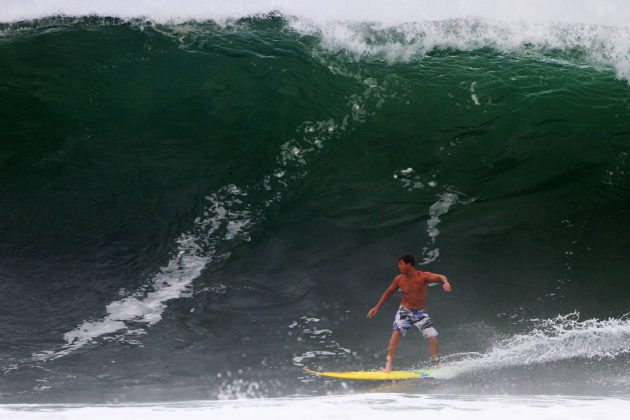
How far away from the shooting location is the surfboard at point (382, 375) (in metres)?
5.97

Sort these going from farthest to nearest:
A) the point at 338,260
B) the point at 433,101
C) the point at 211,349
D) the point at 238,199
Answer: the point at 433,101
the point at 238,199
the point at 338,260
the point at 211,349

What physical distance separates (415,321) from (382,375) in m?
0.54

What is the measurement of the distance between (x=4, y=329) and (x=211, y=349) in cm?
207

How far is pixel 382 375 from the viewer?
Result: 6004 millimetres

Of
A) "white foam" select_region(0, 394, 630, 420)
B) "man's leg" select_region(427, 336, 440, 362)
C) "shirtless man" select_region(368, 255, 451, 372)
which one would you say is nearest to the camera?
"white foam" select_region(0, 394, 630, 420)

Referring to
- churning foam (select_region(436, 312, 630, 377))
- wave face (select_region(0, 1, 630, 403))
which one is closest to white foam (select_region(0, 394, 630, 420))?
wave face (select_region(0, 1, 630, 403))

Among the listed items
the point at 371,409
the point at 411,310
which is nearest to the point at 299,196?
the point at 411,310

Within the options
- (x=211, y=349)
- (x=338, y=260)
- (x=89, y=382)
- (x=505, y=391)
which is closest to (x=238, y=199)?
(x=338, y=260)

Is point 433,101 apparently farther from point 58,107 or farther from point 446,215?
point 58,107

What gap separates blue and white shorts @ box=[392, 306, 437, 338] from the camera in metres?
6.04

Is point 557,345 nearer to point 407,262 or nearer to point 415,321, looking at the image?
point 415,321

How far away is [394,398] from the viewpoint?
4.57 metres

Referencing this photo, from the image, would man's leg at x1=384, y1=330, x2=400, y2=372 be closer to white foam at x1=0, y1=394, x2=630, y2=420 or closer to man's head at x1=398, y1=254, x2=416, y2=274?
man's head at x1=398, y1=254, x2=416, y2=274

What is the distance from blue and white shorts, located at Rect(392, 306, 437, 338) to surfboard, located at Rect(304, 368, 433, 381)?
324mm
